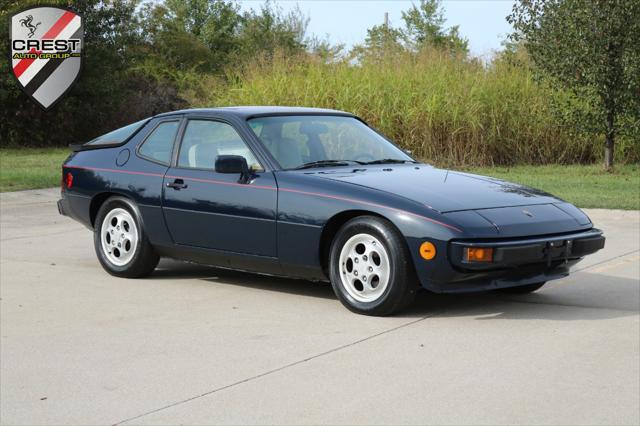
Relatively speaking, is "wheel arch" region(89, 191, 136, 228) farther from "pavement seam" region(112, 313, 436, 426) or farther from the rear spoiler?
"pavement seam" region(112, 313, 436, 426)

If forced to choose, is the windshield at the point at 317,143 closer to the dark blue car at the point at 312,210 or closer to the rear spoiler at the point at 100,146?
the dark blue car at the point at 312,210

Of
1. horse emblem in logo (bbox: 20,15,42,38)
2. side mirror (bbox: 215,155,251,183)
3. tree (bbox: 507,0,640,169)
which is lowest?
side mirror (bbox: 215,155,251,183)

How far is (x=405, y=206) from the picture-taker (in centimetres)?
695

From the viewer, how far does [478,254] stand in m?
6.71

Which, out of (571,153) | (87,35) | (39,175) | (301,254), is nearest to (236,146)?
(301,254)

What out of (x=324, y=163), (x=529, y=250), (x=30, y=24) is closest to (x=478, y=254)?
(x=529, y=250)

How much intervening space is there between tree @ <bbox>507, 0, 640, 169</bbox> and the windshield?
1161 centimetres

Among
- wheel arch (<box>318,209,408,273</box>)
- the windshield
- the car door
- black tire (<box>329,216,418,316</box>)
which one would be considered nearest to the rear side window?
the car door

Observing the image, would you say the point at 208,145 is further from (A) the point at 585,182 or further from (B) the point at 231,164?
(A) the point at 585,182

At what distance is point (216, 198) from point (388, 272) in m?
1.66

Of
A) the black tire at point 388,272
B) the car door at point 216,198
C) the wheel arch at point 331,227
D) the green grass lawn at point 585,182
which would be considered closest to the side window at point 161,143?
the car door at point 216,198

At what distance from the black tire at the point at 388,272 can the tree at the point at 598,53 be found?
13096mm

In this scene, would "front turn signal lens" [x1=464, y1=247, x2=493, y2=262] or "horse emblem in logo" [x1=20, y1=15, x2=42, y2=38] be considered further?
"horse emblem in logo" [x1=20, y1=15, x2=42, y2=38]

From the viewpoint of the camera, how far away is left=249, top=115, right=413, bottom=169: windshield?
7.94 metres
